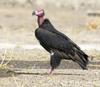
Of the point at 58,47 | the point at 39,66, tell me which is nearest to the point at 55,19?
the point at 39,66

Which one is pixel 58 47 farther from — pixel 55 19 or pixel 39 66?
pixel 55 19

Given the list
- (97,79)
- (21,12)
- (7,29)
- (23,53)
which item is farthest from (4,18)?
(97,79)

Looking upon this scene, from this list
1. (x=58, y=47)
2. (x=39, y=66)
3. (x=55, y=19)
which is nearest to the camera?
(x=58, y=47)

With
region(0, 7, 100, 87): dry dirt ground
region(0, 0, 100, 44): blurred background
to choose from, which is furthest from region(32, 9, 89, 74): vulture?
region(0, 0, 100, 44): blurred background

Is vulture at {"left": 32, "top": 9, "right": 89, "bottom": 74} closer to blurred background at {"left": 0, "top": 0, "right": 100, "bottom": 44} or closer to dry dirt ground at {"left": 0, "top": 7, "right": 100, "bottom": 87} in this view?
dry dirt ground at {"left": 0, "top": 7, "right": 100, "bottom": 87}

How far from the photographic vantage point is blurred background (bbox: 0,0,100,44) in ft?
76.3

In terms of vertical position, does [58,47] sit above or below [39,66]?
above

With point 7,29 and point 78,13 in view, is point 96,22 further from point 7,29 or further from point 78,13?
point 78,13

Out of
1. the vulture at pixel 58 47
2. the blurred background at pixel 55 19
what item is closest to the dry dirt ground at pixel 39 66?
the blurred background at pixel 55 19

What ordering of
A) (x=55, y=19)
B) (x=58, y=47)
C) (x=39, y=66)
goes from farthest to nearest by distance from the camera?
(x=55, y=19) < (x=39, y=66) < (x=58, y=47)

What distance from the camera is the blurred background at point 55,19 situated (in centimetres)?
2325

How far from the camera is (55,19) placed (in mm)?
31891

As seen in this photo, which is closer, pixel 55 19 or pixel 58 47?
pixel 58 47

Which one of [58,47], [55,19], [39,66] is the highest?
[58,47]
